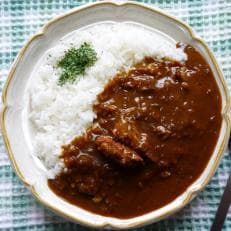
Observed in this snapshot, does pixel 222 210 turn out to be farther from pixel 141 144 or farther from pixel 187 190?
pixel 141 144

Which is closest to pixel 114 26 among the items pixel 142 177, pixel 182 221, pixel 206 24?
pixel 206 24

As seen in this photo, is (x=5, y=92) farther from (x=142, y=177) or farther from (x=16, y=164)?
(x=142, y=177)

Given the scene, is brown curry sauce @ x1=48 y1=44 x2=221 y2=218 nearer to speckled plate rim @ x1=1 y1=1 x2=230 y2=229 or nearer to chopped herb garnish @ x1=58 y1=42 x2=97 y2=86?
speckled plate rim @ x1=1 y1=1 x2=230 y2=229

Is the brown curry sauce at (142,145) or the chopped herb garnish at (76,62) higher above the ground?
the chopped herb garnish at (76,62)

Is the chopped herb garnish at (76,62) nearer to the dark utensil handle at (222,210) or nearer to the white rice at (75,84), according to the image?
the white rice at (75,84)

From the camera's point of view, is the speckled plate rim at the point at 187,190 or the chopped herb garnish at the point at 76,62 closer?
the speckled plate rim at the point at 187,190

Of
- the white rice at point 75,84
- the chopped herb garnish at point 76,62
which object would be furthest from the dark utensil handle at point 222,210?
the chopped herb garnish at point 76,62

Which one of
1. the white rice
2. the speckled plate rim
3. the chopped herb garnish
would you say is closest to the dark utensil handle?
the speckled plate rim
